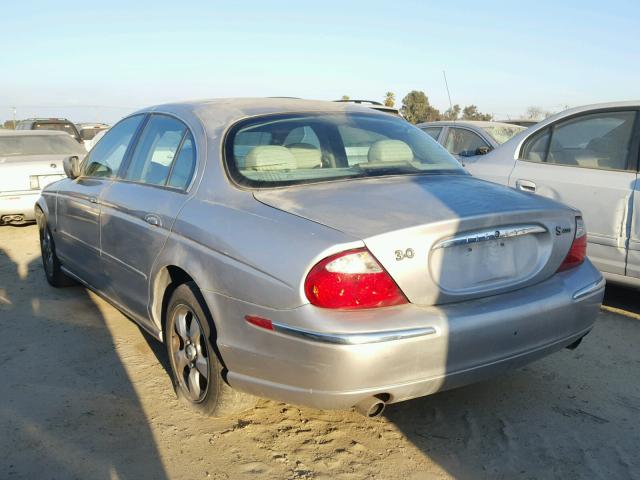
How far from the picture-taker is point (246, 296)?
2.61m

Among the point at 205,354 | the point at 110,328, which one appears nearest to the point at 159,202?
the point at 205,354

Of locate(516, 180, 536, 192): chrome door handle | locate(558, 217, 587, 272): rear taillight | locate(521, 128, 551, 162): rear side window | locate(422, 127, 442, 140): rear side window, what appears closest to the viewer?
locate(558, 217, 587, 272): rear taillight

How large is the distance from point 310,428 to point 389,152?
156 centimetres

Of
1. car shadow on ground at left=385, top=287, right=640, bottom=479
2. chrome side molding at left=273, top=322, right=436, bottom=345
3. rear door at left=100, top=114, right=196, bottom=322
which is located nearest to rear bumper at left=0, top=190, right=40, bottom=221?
rear door at left=100, top=114, right=196, bottom=322

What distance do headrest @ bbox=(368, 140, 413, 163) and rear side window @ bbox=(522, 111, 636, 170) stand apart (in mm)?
2096

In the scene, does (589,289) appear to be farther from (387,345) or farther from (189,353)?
(189,353)

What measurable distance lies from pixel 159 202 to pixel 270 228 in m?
1.03

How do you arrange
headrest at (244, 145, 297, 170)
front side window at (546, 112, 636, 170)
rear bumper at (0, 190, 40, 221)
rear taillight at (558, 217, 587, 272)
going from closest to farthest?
rear taillight at (558, 217, 587, 272)
headrest at (244, 145, 297, 170)
front side window at (546, 112, 636, 170)
rear bumper at (0, 190, 40, 221)

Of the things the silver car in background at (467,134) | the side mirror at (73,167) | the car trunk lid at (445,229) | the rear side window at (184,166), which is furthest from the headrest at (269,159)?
the silver car in background at (467,134)

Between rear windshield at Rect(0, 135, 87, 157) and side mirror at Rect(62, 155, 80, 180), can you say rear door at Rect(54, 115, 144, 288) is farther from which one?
rear windshield at Rect(0, 135, 87, 157)

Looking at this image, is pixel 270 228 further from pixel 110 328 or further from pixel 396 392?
pixel 110 328

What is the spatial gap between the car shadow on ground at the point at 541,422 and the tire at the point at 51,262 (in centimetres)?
344

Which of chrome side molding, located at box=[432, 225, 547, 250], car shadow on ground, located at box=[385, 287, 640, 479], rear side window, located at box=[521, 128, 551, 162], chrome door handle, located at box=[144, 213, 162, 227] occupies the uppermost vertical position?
rear side window, located at box=[521, 128, 551, 162]

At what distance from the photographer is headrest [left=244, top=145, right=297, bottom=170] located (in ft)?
10.4
